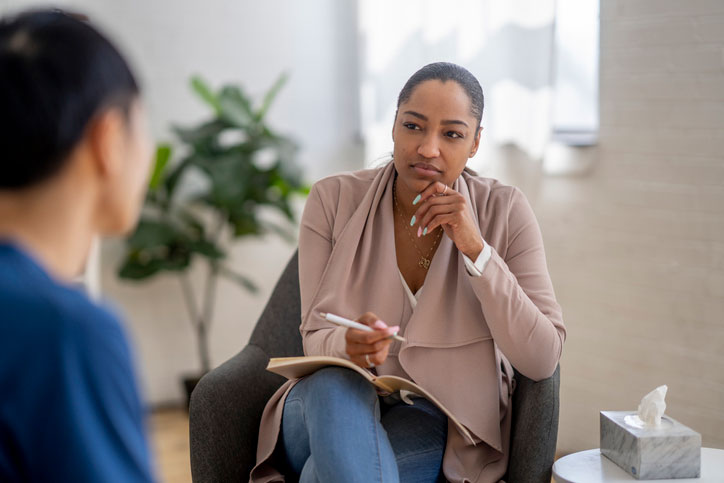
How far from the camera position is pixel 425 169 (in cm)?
180

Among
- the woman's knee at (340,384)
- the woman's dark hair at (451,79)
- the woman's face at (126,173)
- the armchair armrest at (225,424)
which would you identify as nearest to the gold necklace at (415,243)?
the woman's dark hair at (451,79)

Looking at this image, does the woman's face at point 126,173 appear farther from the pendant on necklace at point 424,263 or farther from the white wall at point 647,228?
the white wall at point 647,228

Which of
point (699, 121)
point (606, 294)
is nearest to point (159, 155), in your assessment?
point (606, 294)

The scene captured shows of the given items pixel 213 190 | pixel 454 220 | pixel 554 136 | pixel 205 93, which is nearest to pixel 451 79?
pixel 454 220

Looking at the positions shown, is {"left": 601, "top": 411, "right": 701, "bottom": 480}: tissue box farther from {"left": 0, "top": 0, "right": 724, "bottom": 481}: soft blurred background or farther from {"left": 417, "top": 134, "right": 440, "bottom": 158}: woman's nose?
{"left": 0, "top": 0, "right": 724, "bottom": 481}: soft blurred background

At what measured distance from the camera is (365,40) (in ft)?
12.0

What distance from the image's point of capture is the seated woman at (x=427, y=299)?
5.40ft

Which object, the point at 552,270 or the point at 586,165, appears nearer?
the point at 586,165

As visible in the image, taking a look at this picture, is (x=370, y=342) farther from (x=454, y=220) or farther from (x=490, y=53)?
(x=490, y=53)

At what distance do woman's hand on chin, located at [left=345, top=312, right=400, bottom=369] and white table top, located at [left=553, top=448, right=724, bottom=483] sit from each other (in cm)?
41

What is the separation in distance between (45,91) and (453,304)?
4.00 feet

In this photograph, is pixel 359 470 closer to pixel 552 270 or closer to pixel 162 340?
pixel 552 270

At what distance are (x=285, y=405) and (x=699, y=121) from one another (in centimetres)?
157

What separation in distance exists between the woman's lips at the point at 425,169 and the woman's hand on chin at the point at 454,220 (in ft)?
0.24
